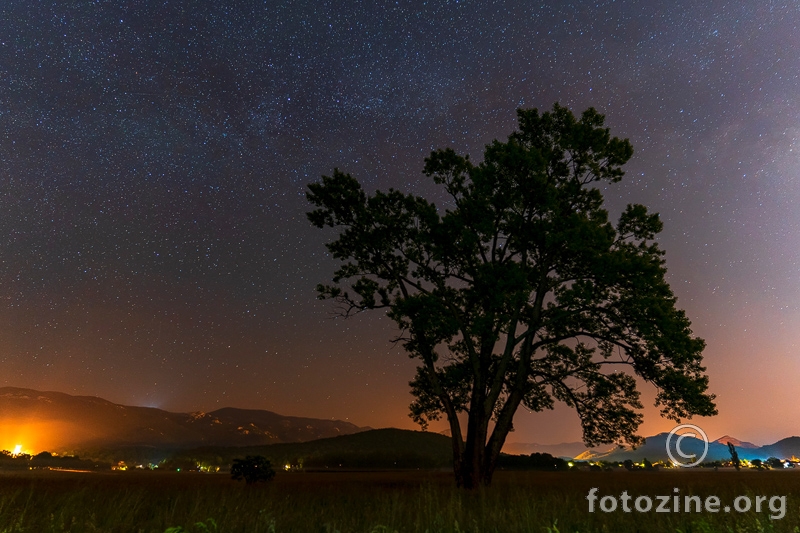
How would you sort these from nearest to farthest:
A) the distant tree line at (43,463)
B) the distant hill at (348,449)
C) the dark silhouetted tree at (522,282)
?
the dark silhouetted tree at (522,282)
the distant tree line at (43,463)
the distant hill at (348,449)

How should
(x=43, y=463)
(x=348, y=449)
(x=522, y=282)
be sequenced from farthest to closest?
(x=348, y=449), (x=43, y=463), (x=522, y=282)

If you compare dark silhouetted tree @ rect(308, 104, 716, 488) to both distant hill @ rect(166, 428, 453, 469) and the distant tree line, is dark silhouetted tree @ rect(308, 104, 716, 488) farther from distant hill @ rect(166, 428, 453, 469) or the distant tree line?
distant hill @ rect(166, 428, 453, 469)

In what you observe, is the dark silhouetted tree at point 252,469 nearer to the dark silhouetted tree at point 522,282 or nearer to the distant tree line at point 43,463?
the dark silhouetted tree at point 522,282

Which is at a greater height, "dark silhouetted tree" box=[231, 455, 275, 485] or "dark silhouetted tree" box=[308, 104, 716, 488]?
"dark silhouetted tree" box=[308, 104, 716, 488]

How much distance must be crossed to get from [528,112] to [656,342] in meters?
11.6

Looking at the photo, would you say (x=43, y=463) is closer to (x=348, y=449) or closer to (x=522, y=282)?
(x=348, y=449)

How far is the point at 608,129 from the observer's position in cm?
2481

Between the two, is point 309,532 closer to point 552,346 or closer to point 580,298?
point 580,298

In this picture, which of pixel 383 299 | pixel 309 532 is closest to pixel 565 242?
pixel 383 299

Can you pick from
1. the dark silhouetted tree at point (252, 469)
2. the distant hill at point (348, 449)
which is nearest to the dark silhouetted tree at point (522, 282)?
the dark silhouetted tree at point (252, 469)

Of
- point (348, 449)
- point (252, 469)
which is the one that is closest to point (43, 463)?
point (252, 469)

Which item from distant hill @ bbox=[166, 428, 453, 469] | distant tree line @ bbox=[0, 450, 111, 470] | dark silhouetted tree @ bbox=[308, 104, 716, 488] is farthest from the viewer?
distant hill @ bbox=[166, 428, 453, 469]

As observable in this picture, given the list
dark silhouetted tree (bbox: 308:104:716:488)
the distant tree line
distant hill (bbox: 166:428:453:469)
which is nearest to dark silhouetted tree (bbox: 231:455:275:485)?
dark silhouetted tree (bbox: 308:104:716:488)

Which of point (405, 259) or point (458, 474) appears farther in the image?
point (405, 259)
